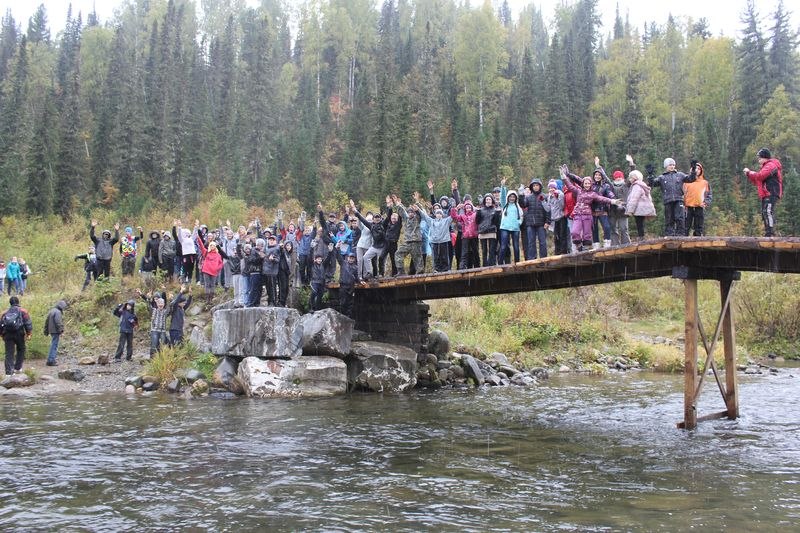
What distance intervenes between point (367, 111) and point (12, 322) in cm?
4529

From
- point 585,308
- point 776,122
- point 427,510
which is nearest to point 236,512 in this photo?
point 427,510

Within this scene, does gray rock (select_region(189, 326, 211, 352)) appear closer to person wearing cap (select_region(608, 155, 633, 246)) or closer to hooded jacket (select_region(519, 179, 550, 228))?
hooded jacket (select_region(519, 179, 550, 228))

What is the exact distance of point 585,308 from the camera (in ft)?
112

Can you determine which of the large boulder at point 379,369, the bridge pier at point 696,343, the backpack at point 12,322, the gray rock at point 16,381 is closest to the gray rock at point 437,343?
the large boulder at point 379,369

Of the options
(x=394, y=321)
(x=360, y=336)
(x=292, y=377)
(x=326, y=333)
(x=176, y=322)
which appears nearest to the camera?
(x=292, y=377)

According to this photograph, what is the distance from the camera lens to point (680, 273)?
13.6m

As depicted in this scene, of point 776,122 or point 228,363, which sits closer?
point 228,363

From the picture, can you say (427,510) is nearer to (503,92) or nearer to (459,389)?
(459,389)

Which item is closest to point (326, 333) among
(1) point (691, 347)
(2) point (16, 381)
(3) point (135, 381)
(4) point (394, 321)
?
(4) point (394, 321)

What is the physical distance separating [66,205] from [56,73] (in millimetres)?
33712

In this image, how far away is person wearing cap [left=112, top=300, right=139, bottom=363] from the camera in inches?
803

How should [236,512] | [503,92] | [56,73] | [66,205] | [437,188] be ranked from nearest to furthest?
[236,512] → [66,205] → [437,188] → [503,92] → [56,73]

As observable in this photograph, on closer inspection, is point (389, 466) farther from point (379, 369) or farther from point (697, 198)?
point (379, 369)

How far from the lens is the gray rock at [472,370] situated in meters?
21.6
